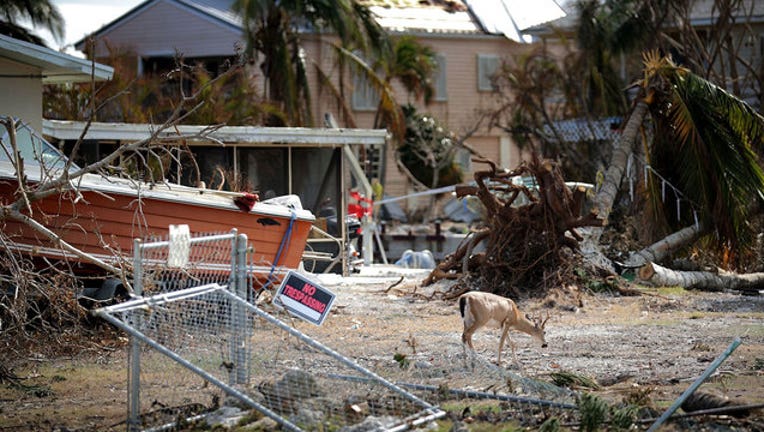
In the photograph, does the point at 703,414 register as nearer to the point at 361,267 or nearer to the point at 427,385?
the point at 427,385

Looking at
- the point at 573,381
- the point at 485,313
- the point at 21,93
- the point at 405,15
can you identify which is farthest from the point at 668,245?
the point at 405,15

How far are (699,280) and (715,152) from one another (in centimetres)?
198

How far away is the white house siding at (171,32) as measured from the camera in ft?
125

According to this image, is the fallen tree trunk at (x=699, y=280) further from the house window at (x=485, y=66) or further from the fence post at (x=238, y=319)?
the house window at (x=485, y=66)

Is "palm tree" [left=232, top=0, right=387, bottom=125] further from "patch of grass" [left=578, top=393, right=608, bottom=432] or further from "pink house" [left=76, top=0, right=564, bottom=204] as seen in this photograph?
"patch of grass" [left=578, top=393, right=608, bottom=432]

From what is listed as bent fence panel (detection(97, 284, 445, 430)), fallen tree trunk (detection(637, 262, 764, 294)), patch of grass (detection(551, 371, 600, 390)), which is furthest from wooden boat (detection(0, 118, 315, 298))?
fallen tree trunk (detection(637, 262, 764, 294))

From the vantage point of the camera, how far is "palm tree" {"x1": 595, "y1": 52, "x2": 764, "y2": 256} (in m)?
16.4

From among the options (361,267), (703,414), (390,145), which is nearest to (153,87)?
(361,267)

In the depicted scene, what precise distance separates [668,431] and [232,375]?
299 cm

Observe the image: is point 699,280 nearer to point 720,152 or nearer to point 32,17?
point 720,152

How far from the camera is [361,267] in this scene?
812 inches

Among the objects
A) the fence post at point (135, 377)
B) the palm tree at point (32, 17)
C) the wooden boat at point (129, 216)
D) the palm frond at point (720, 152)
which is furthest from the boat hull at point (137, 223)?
the palm tree at point (32, 17)

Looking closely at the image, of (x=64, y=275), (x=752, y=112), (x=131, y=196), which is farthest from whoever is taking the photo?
(x=752, y=112)

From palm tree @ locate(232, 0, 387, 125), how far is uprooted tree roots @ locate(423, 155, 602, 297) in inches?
531
